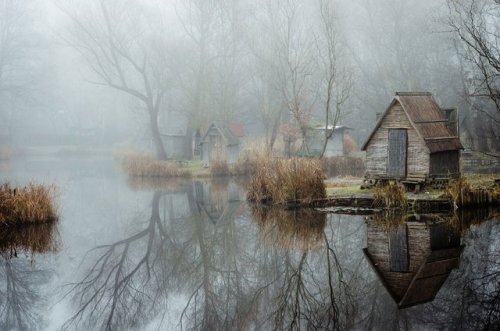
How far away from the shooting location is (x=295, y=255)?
13680 millimetres

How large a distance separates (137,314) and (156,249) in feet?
19.0

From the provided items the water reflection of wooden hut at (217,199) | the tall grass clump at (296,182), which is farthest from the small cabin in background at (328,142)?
the tall grass clump at (296,182)

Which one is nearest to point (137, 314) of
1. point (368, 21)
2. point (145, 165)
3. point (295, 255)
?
point (295, 255)

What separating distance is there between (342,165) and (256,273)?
28.5 m

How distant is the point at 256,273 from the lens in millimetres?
12461

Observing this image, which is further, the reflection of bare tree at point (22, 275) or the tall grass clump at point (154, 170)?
the tall grass clump at point (154, 170)

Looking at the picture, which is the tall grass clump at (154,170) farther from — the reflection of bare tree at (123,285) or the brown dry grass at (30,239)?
the reflection of bare tree at (123,285)

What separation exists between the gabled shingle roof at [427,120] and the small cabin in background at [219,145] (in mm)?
18901

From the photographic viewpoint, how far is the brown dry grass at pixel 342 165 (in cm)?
3912

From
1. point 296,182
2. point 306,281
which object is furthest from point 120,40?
point 306,281

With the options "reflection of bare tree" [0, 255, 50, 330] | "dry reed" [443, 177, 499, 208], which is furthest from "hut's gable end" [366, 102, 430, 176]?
"reflection of bare tree" [0, 255, 50, 330]

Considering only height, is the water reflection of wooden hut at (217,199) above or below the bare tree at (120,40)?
below

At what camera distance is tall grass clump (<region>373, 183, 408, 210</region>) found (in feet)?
66.5

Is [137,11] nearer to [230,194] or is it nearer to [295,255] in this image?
[230,194]
